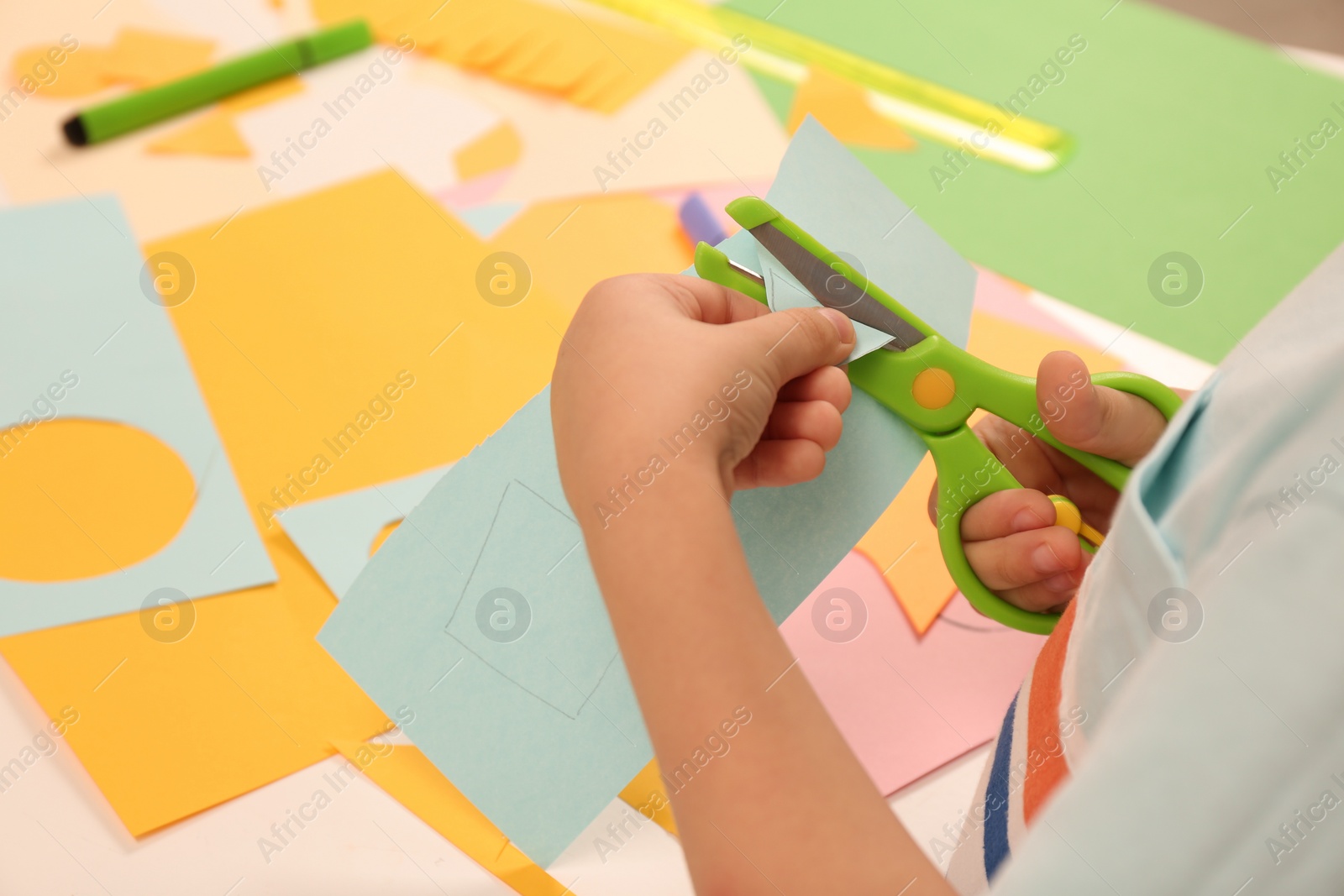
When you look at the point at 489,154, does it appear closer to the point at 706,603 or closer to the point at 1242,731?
the point at 706,603

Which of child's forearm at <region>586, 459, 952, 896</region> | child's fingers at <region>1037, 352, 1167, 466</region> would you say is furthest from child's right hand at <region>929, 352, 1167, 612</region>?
child's forearm at <region>586, 459, 952, 896</region>

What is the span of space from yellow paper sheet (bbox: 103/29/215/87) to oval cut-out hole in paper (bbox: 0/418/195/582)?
16.7 inches

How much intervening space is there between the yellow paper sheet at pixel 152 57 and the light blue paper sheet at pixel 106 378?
0.18 meters

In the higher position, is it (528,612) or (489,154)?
(489,154)

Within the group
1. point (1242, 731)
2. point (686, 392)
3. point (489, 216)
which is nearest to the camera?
point (1242, 731)

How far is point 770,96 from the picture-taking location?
93 centimetres

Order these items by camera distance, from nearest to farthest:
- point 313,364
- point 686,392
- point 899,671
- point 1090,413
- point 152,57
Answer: point 686,392 < point 1090,413 < point 899,671 < point 313,364 < point 152,57

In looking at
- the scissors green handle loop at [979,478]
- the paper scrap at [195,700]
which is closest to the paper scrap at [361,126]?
the paper scrap at [195,700]

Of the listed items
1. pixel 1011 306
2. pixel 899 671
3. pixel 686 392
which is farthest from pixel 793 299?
pixel 1011 306

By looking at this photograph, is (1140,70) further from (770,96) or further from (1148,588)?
(1148,588)

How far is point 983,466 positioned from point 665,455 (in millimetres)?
232

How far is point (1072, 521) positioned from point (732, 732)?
30cm

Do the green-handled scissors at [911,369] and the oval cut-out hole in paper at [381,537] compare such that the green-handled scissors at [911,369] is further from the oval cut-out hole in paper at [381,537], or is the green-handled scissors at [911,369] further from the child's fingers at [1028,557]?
the oval cut-out hole in paper at [381,537]

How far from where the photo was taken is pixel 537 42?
37.5 inches
